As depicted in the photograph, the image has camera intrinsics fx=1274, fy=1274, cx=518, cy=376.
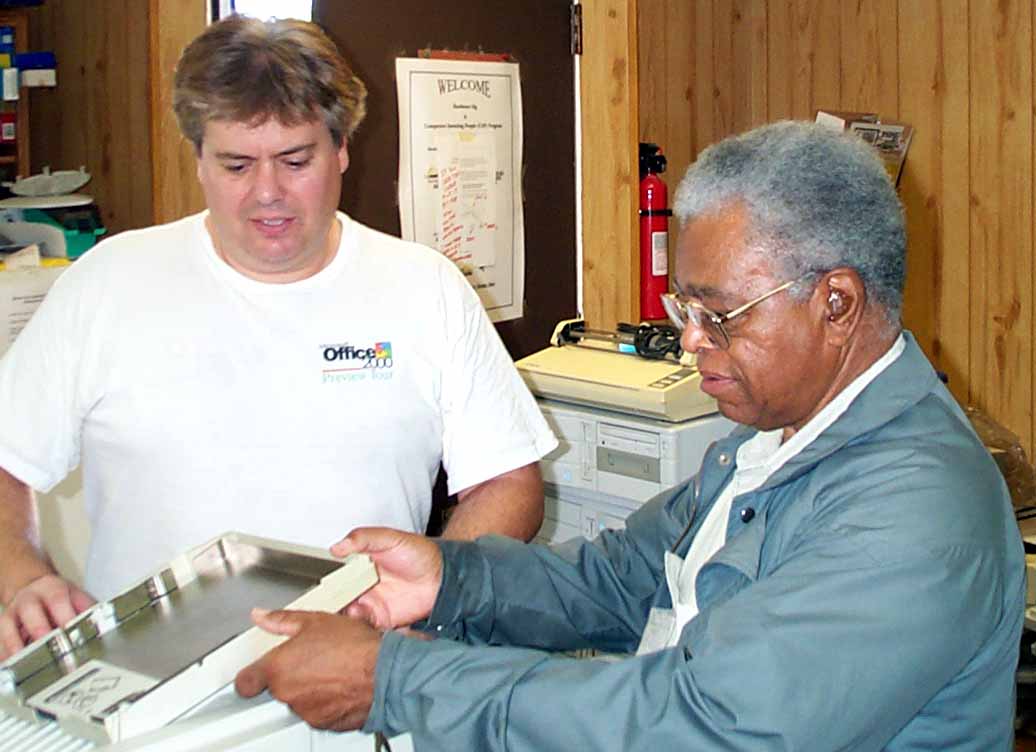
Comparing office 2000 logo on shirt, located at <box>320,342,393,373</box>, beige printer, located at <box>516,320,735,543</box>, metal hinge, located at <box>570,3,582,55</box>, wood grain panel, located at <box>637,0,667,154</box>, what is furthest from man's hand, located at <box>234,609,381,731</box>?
wood grain panel, located at <box>637,0,667,154</box>

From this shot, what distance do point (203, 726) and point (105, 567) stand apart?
0.81 meters

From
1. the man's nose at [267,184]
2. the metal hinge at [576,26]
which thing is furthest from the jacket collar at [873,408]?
the metal hinge at [576,26]

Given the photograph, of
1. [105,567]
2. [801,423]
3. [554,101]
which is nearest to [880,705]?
[801,423]

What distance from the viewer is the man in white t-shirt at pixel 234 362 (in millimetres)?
1719

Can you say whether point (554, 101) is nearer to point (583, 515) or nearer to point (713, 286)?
point (583, 515)

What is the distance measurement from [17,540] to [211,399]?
323 millimetres

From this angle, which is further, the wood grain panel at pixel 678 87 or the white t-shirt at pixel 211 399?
the wood grain panel at pixel 678 87

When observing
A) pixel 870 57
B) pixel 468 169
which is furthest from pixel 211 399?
pixel 870 57

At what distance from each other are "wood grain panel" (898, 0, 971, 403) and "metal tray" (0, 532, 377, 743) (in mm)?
3055

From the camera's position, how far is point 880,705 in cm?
117

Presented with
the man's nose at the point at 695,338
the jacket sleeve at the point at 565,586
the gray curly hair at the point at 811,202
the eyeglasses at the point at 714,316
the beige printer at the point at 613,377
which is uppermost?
the gray curly hair at the point at 811,202

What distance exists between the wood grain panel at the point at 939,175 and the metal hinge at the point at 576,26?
152cm

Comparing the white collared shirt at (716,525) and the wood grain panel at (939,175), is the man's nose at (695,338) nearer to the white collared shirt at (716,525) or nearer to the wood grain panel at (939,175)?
the white collared shirt at (716,525)

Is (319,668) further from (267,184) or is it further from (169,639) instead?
(267,184)
